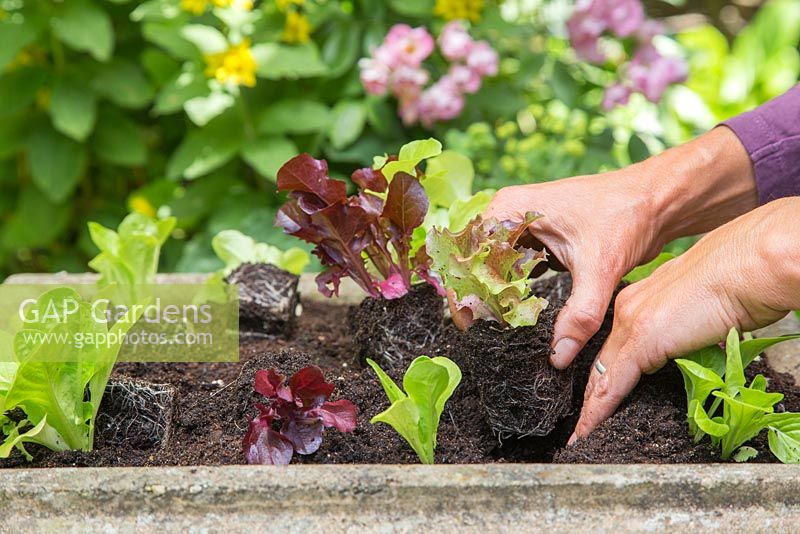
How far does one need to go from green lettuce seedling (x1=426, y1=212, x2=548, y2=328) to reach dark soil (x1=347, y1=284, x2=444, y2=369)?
17cm

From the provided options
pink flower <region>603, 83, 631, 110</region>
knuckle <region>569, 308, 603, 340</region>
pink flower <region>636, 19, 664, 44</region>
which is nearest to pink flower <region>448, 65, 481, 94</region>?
pink flower <region>603, 83, 631, 110</region>

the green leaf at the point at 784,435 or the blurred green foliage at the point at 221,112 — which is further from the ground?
the green leaf at the point at 784,435

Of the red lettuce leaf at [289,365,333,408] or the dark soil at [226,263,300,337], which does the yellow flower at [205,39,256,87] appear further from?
the red lettuce leaf at [289,365,333,408]

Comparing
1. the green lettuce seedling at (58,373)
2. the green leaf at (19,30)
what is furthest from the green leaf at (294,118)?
the green lettuce seedling at (58,373)

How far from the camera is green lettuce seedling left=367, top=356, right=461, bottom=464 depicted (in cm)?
98

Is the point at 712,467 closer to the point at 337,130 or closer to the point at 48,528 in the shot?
the point at 48,528

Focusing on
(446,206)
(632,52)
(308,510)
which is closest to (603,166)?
(632,52)

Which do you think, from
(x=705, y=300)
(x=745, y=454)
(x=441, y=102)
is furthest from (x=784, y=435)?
(x=441, y=102)

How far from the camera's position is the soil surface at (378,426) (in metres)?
1.05

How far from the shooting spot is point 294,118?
229cm

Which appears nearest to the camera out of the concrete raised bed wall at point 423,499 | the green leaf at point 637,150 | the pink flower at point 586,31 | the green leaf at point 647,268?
the concrete raised bed wall at point 423,499

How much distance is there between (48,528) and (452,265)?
50 centimetres

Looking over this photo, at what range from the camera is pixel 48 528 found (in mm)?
925

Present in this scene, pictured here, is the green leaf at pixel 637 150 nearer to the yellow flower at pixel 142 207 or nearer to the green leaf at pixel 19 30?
the yellow flower at pixel 142 207
